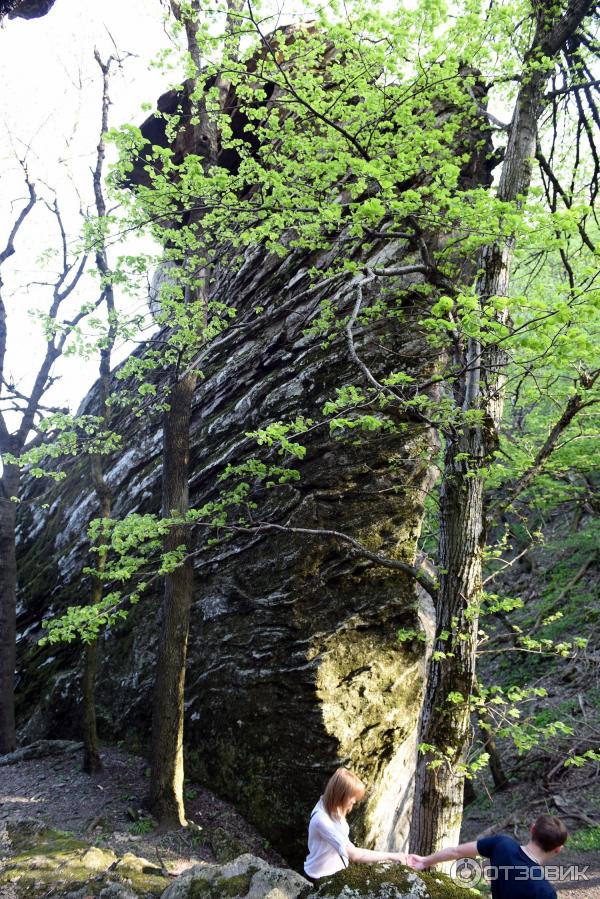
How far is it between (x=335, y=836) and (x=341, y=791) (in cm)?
29

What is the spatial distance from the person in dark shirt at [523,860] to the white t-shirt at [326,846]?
811 millimetres

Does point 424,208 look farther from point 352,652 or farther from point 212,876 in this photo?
point 212,876

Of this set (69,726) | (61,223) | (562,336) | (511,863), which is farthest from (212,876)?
(61,223)

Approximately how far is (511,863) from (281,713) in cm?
440

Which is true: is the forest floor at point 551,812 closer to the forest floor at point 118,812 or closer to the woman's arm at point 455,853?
the forest floor at point 118,812

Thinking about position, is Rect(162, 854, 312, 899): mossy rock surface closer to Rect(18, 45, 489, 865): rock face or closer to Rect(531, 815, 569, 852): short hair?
Rect(531, 815, 569, 852): short hair

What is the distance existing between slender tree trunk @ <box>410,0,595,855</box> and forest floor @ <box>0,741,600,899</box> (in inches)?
104

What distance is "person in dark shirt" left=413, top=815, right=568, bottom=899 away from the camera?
3174 millimetres

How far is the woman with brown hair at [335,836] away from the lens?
3.72 metres

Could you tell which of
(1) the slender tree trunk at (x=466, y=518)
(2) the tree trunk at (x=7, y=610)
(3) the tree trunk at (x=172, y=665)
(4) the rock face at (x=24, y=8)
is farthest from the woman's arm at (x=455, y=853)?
(2) the tree trunk at (x=7, y=610)

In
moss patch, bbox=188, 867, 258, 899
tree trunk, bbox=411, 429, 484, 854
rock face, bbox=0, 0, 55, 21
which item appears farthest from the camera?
rock face, bbox=0, 0, 55, 21

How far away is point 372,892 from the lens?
3.19m

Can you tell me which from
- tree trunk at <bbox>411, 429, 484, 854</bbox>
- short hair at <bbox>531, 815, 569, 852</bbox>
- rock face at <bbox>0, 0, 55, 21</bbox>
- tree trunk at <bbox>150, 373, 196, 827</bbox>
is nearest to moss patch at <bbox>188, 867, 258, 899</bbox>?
tree trunk at <bbox>411, 429, 484, 854</bbox>

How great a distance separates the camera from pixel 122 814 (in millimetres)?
7367
